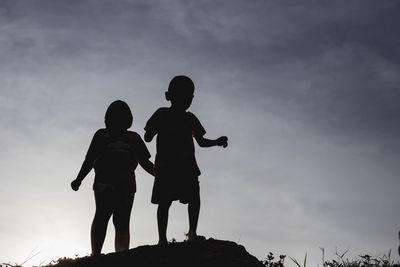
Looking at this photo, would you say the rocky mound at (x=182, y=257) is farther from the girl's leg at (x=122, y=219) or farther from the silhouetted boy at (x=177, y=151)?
the girl's leg at (x=122, y=219)

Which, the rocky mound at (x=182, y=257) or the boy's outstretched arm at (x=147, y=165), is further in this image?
the boy's outstretched arm at (x=147, y=165)

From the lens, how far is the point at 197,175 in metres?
5.70

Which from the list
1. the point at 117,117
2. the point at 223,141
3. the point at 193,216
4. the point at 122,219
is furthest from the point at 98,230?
the point at 223,141

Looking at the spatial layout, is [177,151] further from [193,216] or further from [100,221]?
[100,221]

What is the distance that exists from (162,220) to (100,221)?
85 centimetres

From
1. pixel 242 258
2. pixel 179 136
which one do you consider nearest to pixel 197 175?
pixel 179 136

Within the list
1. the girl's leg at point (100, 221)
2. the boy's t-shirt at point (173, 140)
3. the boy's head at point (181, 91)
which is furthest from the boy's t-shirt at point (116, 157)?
the boy's head at point (181, 91)

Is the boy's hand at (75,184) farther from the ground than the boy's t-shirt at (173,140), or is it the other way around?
the boy's t-shirt at (173,140)

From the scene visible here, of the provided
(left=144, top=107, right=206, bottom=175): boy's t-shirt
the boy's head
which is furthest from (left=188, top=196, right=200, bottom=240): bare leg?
the boy's head

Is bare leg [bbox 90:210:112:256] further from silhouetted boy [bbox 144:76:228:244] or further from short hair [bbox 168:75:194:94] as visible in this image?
short hair [bbox 168:75:194:94]

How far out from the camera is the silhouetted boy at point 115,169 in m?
5.58

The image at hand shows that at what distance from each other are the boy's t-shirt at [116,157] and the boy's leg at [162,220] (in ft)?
1.77

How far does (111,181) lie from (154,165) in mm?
599

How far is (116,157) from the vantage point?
5.75 meters
